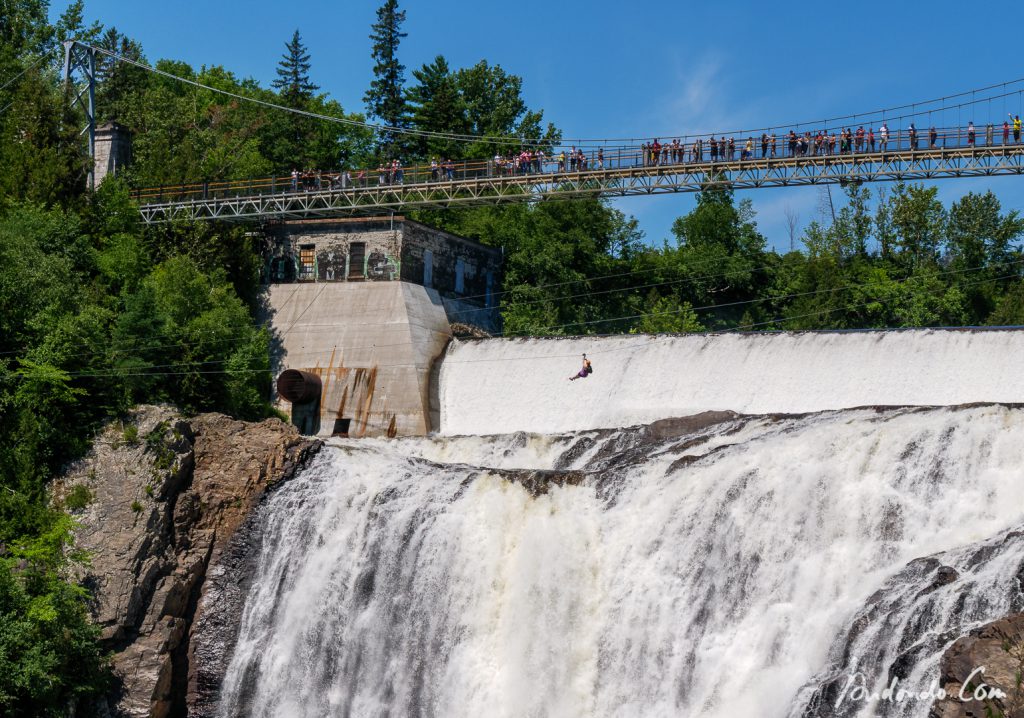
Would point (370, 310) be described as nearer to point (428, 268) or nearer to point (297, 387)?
point (428, 268)

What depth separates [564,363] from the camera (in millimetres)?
44250

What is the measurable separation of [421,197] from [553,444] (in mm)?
16491

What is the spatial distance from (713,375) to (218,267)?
20.2 metres

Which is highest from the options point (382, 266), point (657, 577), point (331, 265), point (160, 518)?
point (331, 265)

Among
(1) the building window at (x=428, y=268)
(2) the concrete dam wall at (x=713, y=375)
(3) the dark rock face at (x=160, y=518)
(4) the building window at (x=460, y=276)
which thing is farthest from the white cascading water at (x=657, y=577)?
(4) the building window at (x=460, y=276)

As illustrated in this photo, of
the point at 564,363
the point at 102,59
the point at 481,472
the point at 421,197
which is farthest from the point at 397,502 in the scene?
the point at 102,59

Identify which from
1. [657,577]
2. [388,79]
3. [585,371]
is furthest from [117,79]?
[657,577]

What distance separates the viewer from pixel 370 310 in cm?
4850

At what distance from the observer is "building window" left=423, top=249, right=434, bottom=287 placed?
50.1 m

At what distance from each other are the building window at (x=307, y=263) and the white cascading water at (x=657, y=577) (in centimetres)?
1865

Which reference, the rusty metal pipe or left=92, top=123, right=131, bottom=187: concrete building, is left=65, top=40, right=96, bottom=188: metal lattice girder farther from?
the rusty metal pipe

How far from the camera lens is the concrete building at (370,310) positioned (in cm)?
4659

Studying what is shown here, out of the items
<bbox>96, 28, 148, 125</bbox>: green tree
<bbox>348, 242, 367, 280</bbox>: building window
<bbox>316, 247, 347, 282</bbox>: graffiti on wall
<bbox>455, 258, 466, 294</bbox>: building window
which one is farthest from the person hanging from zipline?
<bbox>96, 28, 148, 125</bbox>: green tree

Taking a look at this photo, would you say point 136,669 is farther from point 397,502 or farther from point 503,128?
point 503,128
